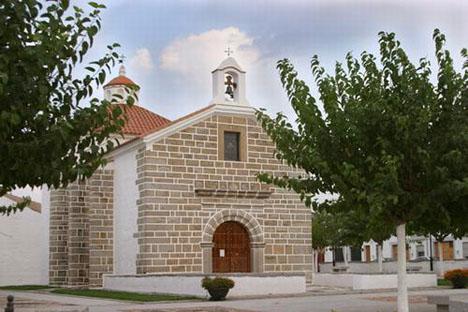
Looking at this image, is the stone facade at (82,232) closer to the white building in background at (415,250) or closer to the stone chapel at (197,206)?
the stone chapel at (197,206)

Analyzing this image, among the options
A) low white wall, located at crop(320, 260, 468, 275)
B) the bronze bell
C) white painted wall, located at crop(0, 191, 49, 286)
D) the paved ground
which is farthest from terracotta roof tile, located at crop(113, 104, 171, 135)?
low white wall, located at crop(320, 260, 468, 275)

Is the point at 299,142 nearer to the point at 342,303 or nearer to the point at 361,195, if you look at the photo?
the point at 361,195

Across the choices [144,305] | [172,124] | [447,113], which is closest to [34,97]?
[447,113]

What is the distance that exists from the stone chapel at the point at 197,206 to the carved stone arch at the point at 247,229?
0.11 ft

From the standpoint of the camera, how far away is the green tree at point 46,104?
313 inches

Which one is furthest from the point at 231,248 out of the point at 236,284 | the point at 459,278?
the point at 459,278

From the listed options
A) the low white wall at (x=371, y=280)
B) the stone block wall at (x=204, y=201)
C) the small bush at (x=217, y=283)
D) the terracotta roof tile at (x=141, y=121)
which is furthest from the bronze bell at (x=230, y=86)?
the small bush at (x=217, y=283)

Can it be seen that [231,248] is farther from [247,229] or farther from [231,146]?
[231,146]

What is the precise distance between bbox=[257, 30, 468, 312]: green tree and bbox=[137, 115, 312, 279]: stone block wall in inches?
442

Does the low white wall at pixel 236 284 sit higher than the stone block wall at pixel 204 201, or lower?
lower

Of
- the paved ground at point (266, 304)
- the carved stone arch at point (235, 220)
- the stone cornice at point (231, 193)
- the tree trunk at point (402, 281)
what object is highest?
the stone cornice at point (231, 193)

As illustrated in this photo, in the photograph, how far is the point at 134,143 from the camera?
24078 millimetres

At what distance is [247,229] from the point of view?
24734mm

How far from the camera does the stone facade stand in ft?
83.8
